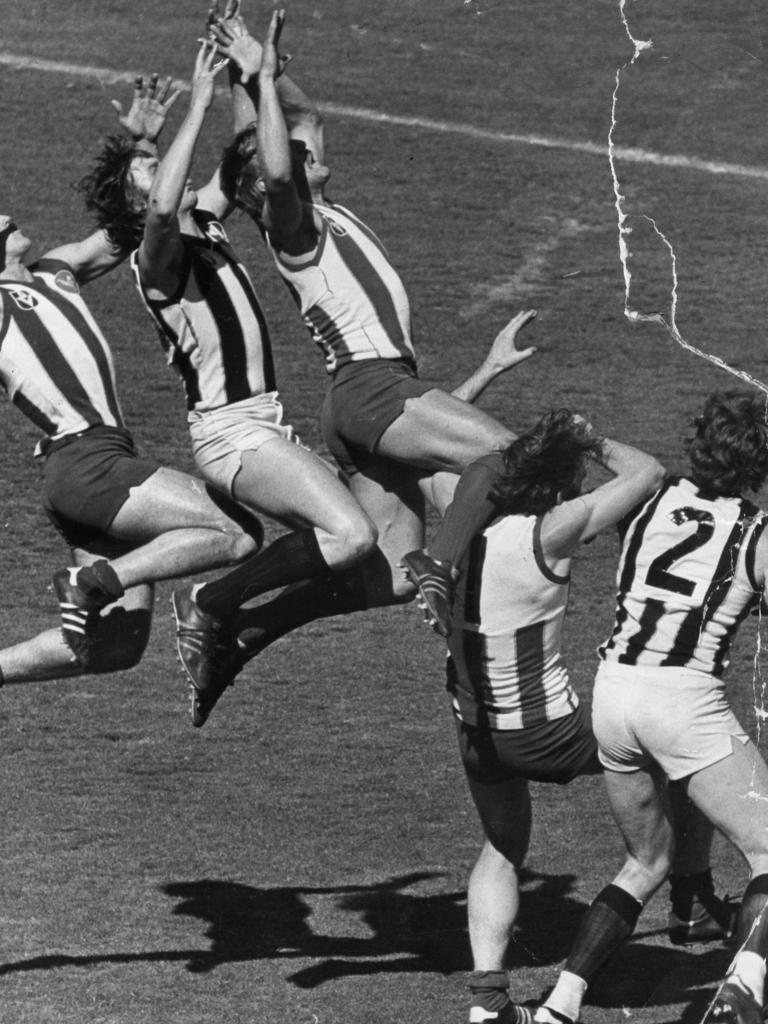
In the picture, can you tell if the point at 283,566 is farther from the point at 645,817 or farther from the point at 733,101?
the point at 733,101

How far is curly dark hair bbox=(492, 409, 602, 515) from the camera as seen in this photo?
23.5 ft

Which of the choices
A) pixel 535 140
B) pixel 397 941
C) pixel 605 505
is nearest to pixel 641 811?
pixel 605 505

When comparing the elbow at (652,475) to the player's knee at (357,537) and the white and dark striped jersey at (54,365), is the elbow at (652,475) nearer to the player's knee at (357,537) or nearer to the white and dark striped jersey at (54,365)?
the player's knee at (357,537)

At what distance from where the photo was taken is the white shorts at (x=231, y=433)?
8102 mm

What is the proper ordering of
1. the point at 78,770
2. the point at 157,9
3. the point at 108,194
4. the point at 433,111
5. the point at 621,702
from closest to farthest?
the point at 621,702
the point at 108,194
the point at 78,770
the point at 433,111
the point at 157,9

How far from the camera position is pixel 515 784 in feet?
25.2

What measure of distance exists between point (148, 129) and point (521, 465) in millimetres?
2692

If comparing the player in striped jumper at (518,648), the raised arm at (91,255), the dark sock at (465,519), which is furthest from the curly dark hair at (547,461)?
the raised arm at (91,255)

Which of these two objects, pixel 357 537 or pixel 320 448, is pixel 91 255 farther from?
pixel 320 448

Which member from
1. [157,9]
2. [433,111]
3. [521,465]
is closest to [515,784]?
[521,465]

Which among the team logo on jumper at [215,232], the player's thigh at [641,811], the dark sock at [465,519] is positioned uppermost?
the team logo on jumper at [215,232]

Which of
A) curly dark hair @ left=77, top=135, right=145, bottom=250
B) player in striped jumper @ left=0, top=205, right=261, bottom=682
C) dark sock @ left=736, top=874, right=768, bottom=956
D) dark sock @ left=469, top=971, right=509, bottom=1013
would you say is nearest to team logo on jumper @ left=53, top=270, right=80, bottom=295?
player in striped jumper @ left=0, top=205, right=261, bottom=682

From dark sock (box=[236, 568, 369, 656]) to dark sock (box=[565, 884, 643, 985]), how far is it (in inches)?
79.8

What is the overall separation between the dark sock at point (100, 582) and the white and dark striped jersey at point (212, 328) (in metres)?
0.90
